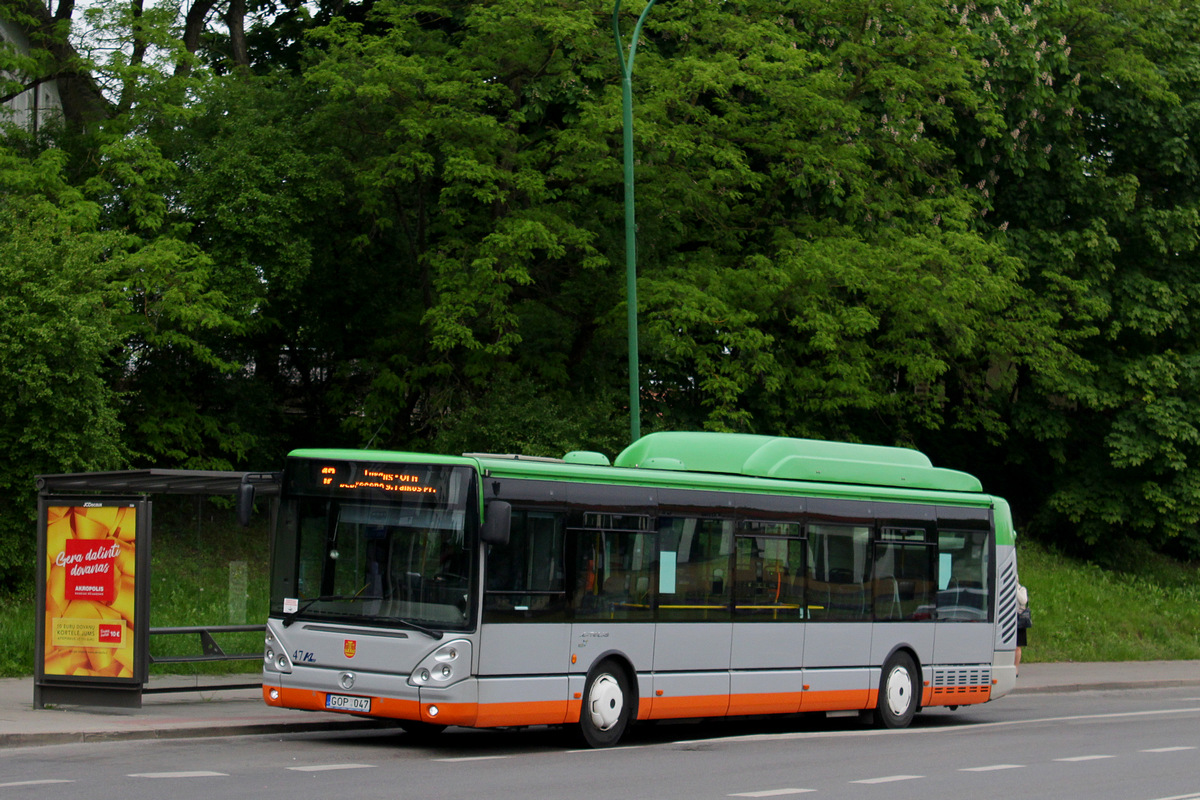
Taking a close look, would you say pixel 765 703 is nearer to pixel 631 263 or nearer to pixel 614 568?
pixel 614 568

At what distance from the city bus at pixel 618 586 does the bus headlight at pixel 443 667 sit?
0.06ft

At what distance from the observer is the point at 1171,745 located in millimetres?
15414

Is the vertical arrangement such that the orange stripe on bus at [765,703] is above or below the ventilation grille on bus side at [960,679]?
above

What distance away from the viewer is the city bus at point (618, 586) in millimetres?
12195

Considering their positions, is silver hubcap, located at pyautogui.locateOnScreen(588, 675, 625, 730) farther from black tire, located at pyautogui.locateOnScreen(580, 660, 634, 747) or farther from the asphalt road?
the asphalt road

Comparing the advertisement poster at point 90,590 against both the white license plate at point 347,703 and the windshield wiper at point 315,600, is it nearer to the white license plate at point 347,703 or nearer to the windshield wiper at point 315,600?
the windshield wiper at point 315,600

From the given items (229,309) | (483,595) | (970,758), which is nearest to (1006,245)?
(229,309)

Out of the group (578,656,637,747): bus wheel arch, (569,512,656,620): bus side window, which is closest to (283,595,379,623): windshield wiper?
(569,512,656,620): bus side window

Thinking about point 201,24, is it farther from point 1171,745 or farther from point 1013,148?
point 1171,745

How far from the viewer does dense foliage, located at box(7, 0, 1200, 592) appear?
25281 mm

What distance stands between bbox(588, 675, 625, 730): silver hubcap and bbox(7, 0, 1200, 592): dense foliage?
11.5 meters

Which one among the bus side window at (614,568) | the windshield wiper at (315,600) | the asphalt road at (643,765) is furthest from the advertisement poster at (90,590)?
the bus side window at (614,568)

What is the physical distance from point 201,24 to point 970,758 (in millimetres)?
25662

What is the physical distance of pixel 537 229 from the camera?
25.1 metres
